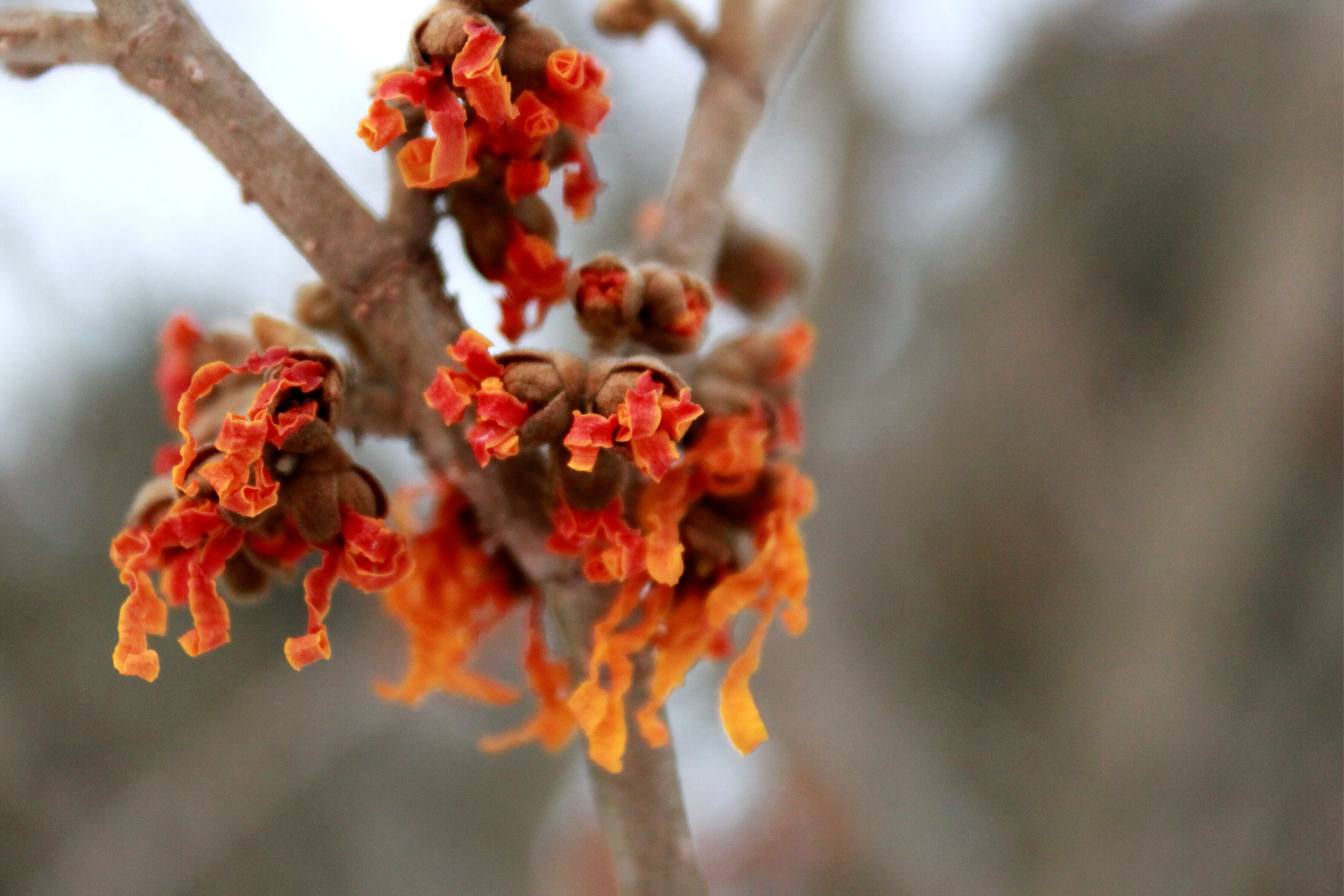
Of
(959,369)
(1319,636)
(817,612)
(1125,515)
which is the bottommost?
(1319,636)

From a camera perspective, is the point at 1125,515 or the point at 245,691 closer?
the point at 1125,515

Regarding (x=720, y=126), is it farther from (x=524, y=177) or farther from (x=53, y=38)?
(x=53, y=38)

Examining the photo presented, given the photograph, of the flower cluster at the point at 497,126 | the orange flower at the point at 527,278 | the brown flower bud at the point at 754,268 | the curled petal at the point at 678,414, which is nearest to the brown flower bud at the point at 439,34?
the flower cluster at the point at 497,126

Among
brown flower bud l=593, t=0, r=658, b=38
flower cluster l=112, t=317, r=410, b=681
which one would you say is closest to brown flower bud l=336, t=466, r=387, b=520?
flower cluster l=112, t=317, r=410, b=681

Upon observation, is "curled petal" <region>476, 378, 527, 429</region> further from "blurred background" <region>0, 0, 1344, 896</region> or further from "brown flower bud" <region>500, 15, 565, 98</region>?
"blurred background" <region>0, 0, 1344, 896</region>

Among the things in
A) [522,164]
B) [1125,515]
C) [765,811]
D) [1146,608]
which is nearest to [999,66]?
[1125,515]

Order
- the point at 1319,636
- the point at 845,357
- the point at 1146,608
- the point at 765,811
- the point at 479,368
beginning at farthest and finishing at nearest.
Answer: the point at 845,357
the point at 765,811
the point at 1146,608
the point at 1319,636
the point at 479,368

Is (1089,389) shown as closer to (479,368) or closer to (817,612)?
(817,612)
